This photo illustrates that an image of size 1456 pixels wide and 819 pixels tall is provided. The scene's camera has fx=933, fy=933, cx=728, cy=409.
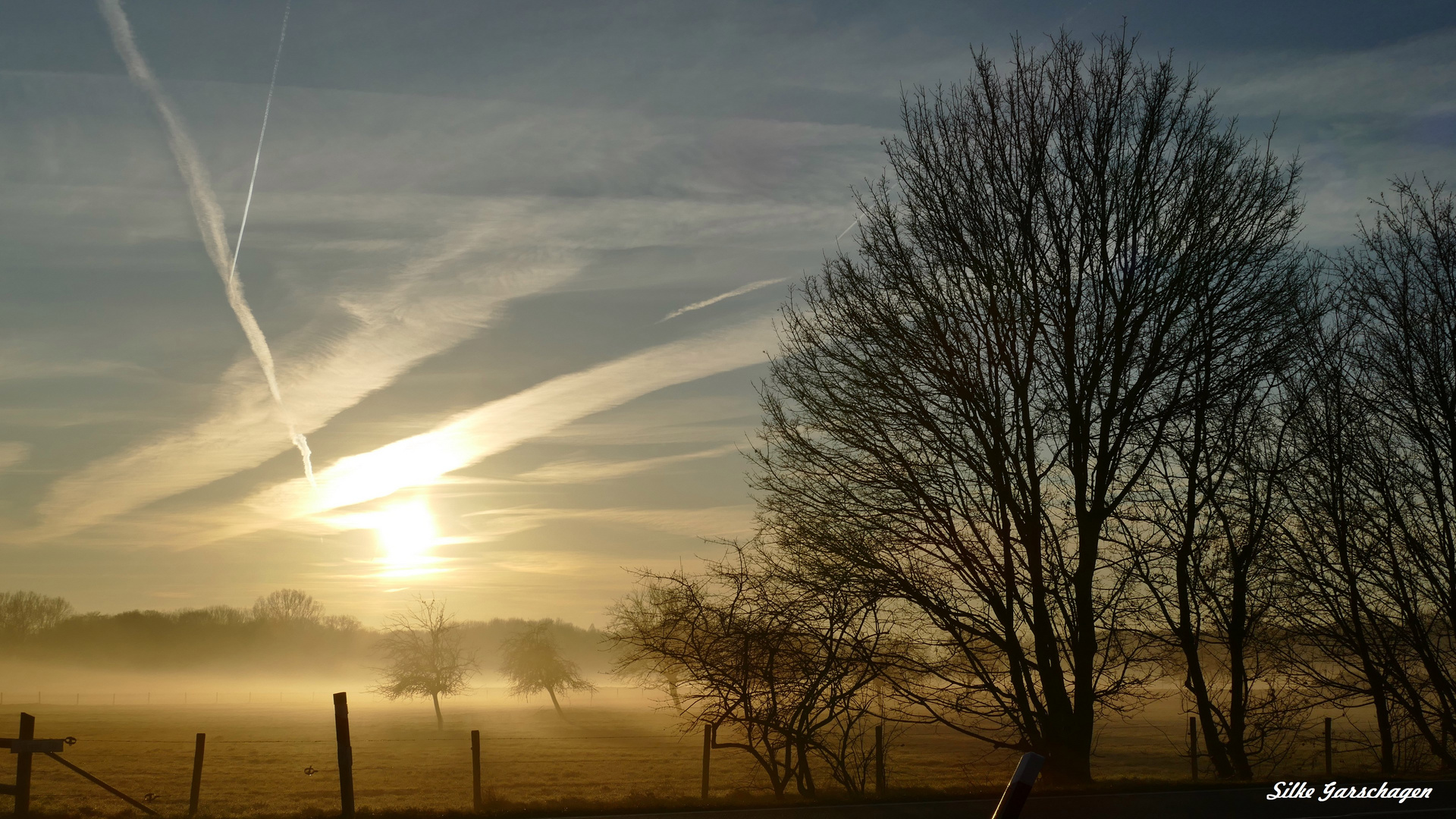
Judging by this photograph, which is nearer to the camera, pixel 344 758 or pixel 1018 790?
pixel 1018 790

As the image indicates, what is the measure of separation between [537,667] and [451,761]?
125 feet

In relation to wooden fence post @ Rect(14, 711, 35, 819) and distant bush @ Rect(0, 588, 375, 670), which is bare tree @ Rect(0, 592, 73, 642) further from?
wooden fence post @ Rect(14, 711, 35, 819)

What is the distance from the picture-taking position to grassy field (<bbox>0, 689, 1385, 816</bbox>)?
89.9ft

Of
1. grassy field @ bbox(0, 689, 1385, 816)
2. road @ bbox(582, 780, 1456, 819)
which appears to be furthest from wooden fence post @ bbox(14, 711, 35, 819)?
road @ bbox(582, 780, 1456, 819)

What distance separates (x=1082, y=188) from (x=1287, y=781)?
325 inches

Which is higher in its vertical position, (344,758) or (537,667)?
(344,758)

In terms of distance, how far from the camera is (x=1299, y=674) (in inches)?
698

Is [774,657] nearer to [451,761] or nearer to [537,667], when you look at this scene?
[451,761]

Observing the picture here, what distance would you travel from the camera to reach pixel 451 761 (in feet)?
147

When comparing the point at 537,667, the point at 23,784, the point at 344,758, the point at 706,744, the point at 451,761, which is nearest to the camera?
the point at 344,758

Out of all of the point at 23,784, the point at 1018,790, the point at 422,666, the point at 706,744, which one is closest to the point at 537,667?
the point at 422,666

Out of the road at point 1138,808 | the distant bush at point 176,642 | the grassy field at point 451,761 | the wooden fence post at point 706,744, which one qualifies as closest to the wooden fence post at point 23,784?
the grassy field at point 451,761

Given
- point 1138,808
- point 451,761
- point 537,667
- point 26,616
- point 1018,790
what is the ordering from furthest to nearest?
point 26,616
point 537,667
point 451,761
point 1138,808
point 1018,790

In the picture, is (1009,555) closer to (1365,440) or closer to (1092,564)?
(1092,564)
